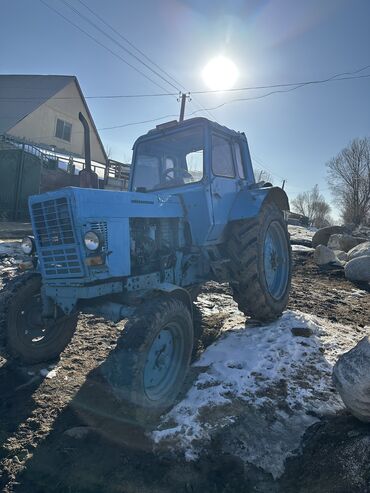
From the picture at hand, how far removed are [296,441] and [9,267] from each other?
6523 millimetres

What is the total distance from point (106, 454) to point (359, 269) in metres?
7.12

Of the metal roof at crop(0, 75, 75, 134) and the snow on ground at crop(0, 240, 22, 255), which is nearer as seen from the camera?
the snow on ground at crop(0, 240, 22, 255)

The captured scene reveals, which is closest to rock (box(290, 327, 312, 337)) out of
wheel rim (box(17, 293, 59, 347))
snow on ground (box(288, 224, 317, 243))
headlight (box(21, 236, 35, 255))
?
wheel rim (box(17, 293, 59, 347))

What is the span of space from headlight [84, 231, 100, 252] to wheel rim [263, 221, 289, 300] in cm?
285

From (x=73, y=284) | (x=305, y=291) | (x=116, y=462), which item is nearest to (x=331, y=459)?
(x=116, y=462)

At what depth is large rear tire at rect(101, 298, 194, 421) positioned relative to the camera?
8.39 feet

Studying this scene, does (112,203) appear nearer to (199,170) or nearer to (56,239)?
(56,239)

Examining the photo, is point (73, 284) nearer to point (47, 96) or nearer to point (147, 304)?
point (147, 304)

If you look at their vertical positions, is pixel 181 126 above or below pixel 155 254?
above

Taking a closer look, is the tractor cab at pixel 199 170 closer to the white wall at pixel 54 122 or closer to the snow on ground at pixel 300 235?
the snow on ground at pixel 300 235

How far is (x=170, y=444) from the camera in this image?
8.20 ft

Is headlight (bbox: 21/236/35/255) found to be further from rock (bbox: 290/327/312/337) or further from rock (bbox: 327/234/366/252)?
→ rock (bbox: 327/234/366/252)

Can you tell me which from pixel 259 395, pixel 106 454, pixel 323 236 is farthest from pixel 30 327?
pixel 323 236

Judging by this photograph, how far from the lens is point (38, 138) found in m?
21.8
